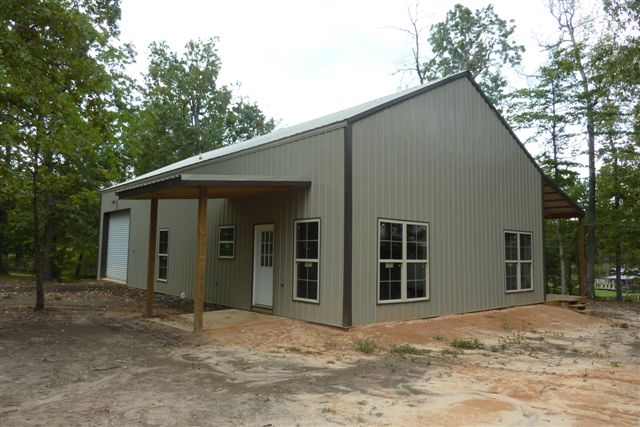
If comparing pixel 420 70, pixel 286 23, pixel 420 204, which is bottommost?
pixel 420 204

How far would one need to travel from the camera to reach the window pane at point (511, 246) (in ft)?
42.6

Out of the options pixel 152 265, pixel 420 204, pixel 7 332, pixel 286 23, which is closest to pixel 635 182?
pixel 420 204

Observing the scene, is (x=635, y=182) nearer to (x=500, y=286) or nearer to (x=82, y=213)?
(x=500, y=286)

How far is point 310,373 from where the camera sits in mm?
6078

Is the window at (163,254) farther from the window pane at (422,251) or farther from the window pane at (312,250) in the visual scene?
the window pane at (422,251)

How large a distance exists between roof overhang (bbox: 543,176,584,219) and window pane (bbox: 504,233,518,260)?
280cm

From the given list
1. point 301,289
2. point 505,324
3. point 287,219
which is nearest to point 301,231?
point 287,219

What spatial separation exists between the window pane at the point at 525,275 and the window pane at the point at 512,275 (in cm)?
36

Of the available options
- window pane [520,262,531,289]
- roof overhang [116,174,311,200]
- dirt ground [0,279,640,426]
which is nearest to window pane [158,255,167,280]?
dirt ground [0,279,640,426]

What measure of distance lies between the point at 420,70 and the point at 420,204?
62.0 feet

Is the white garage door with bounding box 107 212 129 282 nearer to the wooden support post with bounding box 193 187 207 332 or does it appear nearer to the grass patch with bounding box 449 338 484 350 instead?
the wooden support post with bounding box 193 187 207 332

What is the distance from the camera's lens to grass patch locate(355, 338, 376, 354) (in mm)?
7463

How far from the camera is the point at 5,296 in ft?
44.9

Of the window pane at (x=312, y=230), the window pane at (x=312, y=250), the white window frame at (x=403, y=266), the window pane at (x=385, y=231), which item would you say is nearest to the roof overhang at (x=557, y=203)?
the white window frame at (x=403, y=266)
